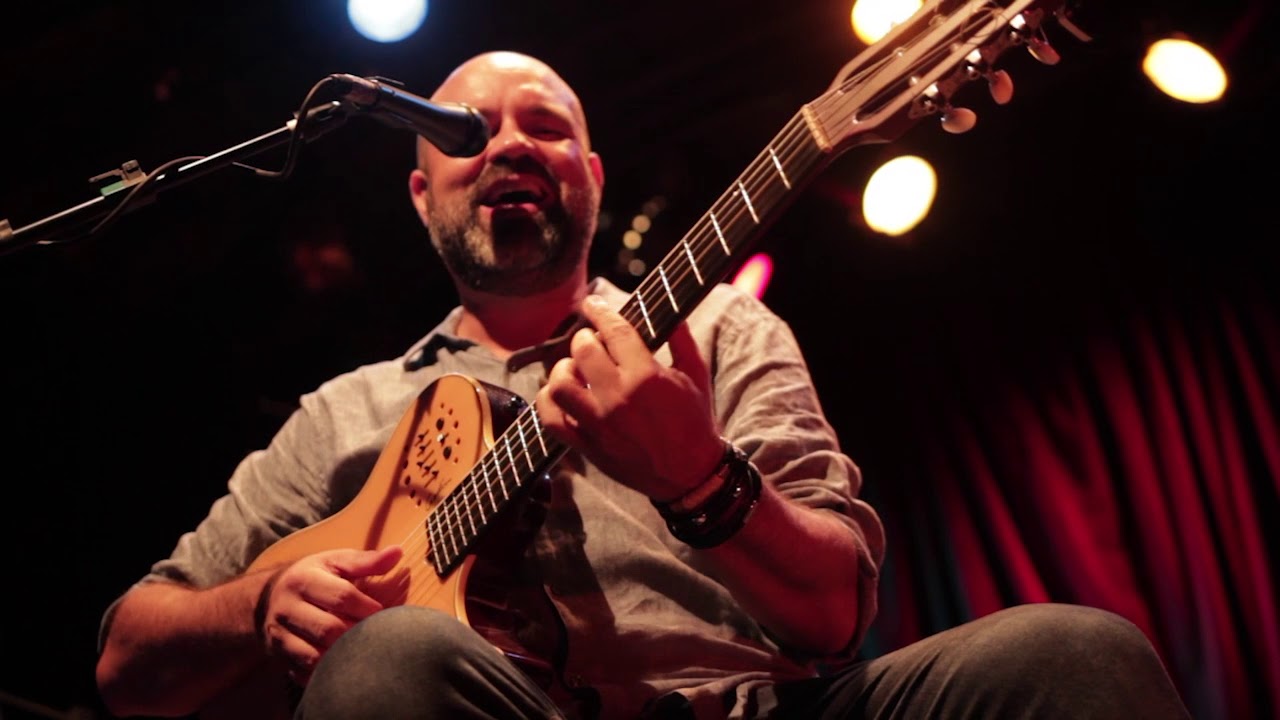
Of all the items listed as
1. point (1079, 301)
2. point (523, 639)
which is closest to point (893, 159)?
point (1079, 301)

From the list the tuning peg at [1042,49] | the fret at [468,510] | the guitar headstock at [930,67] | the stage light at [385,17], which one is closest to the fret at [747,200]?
the guitar headstock at [930,67]

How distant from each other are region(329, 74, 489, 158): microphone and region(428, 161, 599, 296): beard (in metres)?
0.57

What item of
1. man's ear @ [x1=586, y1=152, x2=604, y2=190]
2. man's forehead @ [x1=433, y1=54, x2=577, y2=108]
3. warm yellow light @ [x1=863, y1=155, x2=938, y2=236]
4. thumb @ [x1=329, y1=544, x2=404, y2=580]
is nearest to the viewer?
thumb @ [x1=329, y1=544, x2=404, y2=580]

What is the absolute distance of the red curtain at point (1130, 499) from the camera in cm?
294

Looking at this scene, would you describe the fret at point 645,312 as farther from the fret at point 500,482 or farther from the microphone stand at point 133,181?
the microphone stand at point 133,181

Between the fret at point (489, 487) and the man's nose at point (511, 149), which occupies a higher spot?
the man's nose at point (511, 149)

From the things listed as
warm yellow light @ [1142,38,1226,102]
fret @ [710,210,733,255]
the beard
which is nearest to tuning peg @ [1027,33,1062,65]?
fret @ [710,210,733,255]

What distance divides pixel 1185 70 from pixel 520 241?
199cm

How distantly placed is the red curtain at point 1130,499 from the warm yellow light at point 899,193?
2.04ft

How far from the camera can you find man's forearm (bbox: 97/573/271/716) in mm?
1749

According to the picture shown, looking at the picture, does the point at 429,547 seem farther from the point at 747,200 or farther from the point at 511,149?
the point at 511,149

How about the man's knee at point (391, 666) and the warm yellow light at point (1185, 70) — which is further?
the warm yellow light at point (1185, 70)

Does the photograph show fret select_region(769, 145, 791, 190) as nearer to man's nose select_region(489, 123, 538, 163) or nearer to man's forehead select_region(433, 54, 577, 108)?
man's nose select_region(489, 123, 538, 163)

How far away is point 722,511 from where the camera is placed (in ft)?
4.47
